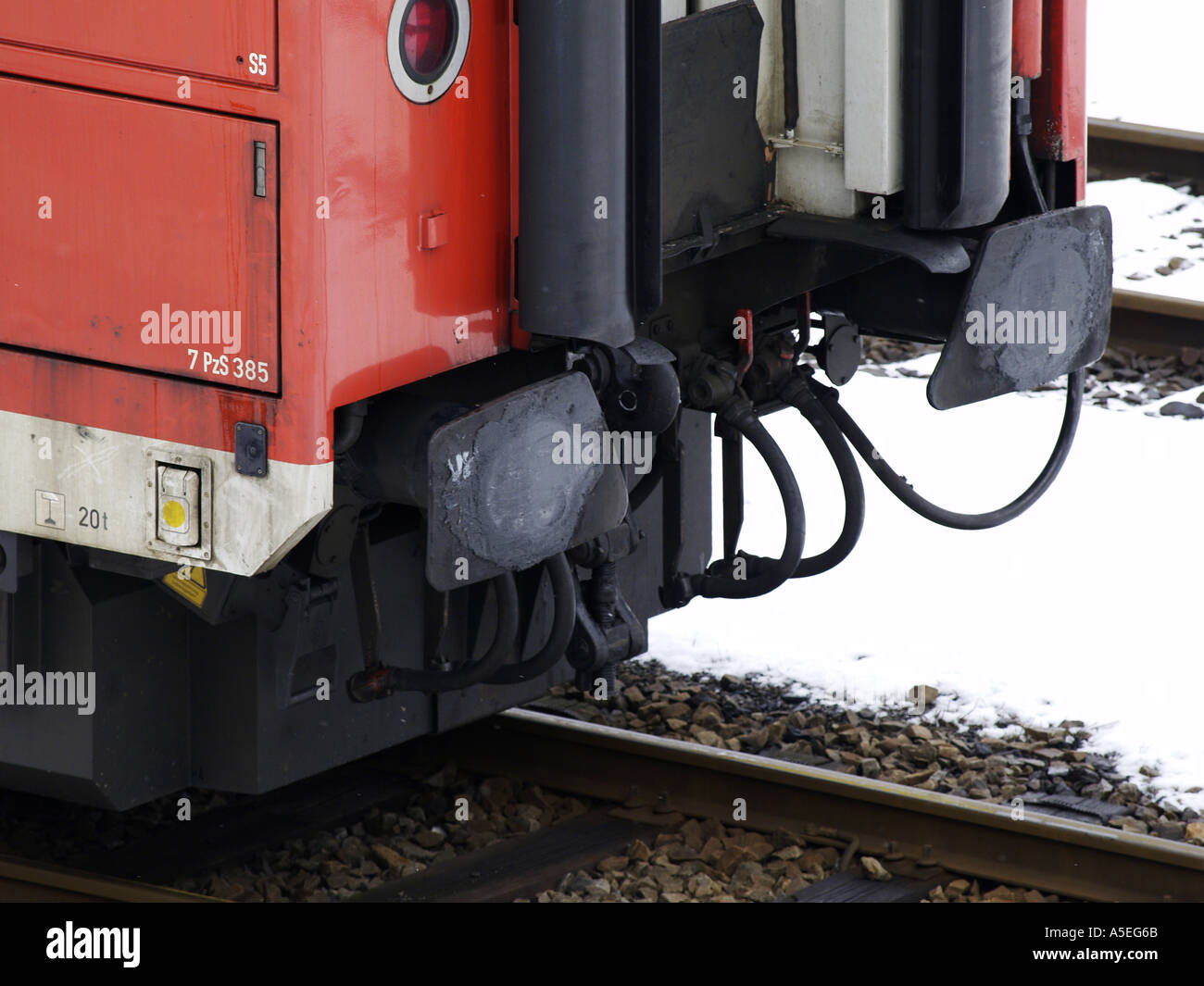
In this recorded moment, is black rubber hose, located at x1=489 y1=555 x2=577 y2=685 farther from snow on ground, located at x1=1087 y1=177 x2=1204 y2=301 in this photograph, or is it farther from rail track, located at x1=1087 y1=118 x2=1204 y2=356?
rail track, located at x1=1087 y1=118 x2=1204 y2=356

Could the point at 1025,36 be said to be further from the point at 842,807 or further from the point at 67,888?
the point at 67,888

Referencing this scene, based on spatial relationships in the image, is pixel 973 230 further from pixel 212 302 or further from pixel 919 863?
pixel 212 302

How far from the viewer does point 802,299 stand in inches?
209

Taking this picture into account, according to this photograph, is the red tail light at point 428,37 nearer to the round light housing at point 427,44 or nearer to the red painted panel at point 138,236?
the round light housing at point 427,44

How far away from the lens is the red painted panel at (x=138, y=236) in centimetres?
390

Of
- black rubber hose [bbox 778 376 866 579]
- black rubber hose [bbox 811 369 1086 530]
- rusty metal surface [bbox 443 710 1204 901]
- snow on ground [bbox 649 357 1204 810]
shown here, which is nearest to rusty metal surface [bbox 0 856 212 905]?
rusty metal surface [bbox 443 710 1204 901]

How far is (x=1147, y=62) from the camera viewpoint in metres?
13.6

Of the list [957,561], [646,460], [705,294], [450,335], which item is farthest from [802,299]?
[957,561]

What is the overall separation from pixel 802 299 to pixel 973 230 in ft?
1.49

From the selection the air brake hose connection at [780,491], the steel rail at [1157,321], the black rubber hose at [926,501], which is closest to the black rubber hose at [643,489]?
the air brake hose connection at [780,491]

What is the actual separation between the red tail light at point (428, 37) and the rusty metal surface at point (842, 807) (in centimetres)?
221

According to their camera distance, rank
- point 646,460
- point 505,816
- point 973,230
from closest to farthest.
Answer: point 646,460 < point 973,230 < point 505,816

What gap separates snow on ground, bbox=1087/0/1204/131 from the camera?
12469 millimetres

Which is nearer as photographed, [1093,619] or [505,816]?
[505,816]
